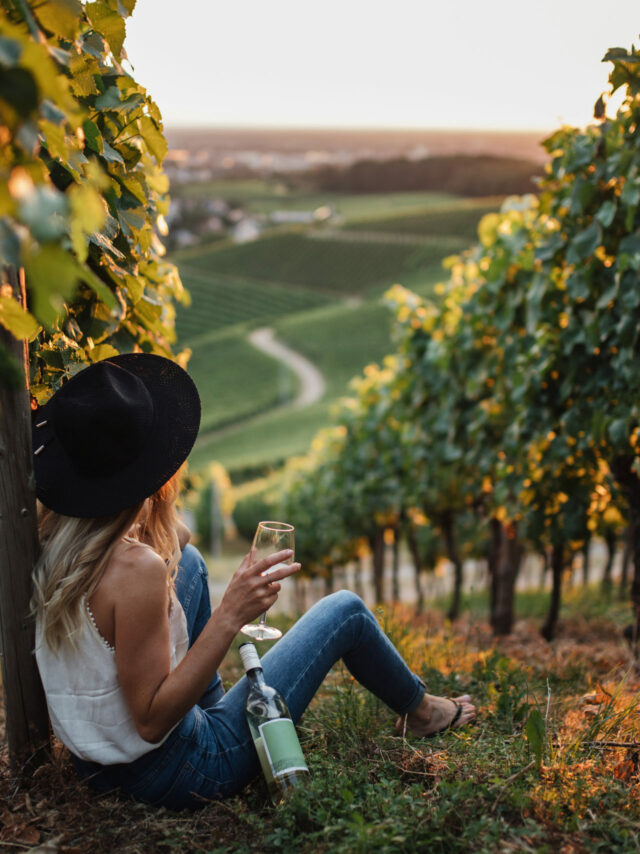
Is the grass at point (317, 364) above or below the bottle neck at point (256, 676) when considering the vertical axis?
below

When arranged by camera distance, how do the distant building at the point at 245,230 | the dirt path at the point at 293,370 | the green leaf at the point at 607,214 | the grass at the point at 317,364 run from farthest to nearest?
the distant building at the point at 245,230, the dirt path at the point at 293,370, the grass at the point at 317,364, the green leaf at the point at 607,214

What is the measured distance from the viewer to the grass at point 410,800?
1822 millimetres

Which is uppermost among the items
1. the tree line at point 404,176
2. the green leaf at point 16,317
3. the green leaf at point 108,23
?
the tree line at point 404,176

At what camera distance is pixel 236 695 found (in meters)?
2.31

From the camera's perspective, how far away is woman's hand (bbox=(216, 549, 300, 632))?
196cm

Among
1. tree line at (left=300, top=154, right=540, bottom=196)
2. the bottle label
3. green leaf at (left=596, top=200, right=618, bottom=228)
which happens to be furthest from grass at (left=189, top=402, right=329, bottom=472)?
the bottle label

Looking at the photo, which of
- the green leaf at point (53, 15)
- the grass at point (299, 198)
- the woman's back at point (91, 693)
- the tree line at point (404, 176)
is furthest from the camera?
the grass at point (299, 198)

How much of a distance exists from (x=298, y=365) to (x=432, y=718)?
65185 mm

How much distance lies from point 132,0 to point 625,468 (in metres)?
3.21

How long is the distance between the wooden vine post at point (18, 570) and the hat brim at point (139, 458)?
69 mm

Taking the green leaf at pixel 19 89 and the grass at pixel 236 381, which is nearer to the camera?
the green leaf at pixel 19 89

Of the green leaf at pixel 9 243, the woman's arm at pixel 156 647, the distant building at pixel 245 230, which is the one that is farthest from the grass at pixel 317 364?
Result: the green leaf at pixel 9 243

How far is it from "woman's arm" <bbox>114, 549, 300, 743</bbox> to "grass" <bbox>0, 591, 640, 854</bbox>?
0.30 m

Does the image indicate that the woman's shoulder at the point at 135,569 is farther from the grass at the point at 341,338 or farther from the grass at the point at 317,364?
the grass at the point at 341,338
